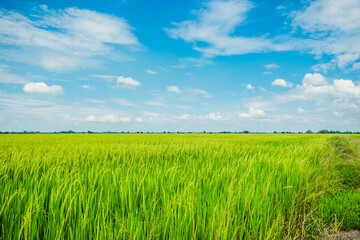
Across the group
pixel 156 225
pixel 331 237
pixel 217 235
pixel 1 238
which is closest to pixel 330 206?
pixel 331 237

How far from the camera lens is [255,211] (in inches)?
62.6

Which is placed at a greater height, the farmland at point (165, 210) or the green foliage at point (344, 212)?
the farmland at point (165, 210)

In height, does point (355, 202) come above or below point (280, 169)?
below

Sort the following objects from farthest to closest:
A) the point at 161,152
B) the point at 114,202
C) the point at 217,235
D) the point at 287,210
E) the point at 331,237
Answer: the point at 161,152
the point at 287,210
the point at 114,202
the point at 331,237
the point at 217,235

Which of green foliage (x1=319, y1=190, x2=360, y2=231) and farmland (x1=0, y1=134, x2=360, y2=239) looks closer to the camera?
farmland (x1=0, y1=134, x2=360, y2=239)

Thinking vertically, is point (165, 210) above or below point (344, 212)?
above

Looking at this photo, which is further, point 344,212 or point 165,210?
point 344,212

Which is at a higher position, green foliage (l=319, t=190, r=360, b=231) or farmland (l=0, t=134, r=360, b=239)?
→ farmland (l=0, t=134, r=360, b=239)

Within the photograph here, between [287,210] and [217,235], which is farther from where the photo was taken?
[287,210]

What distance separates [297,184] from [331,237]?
3.70 ft

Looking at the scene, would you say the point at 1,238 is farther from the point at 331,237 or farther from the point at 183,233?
the point at 331,237

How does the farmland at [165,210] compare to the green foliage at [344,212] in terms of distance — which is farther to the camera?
the green foliage at [344,212]

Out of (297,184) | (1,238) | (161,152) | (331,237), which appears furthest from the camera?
(161,152)

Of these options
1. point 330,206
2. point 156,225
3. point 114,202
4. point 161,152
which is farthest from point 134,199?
point 161,152
